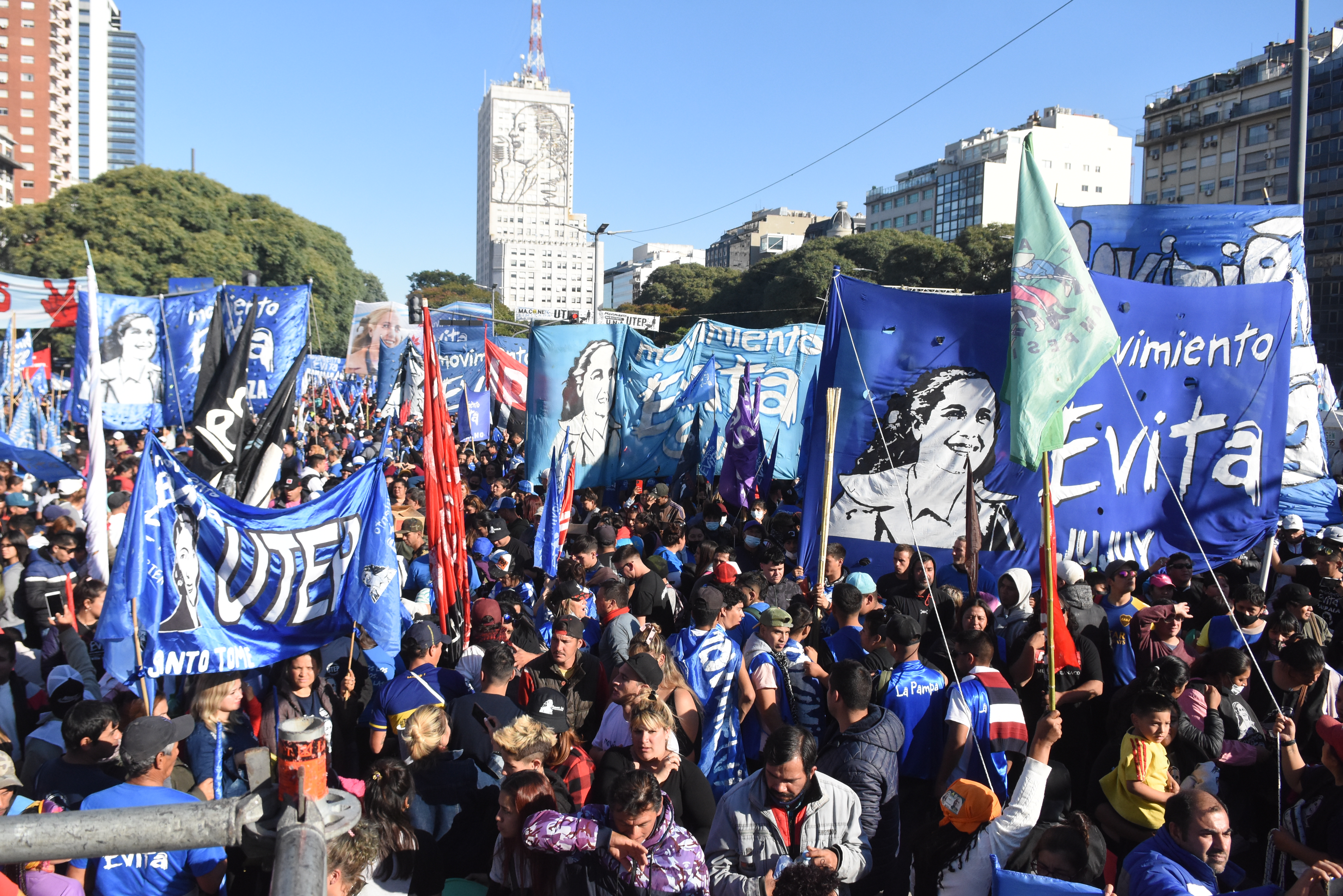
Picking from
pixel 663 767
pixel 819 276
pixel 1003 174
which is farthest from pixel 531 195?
pixel 663 767

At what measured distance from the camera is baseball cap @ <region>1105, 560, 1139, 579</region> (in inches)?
238

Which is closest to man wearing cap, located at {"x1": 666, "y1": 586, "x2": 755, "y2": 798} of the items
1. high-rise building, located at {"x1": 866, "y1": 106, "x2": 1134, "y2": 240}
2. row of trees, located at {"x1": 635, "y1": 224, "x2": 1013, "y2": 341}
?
row of trees, located at {"x1": 635, "y1": 224, "x2": 1013, "y2": 341}

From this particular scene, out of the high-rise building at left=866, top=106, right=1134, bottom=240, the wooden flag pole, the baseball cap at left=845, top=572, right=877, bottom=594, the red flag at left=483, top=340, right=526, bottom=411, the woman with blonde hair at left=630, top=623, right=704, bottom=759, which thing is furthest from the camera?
the high-rise building at left=866, top=106, right=1134, bottom=240

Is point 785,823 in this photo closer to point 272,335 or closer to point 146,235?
point 272,335

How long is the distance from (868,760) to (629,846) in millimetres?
1187

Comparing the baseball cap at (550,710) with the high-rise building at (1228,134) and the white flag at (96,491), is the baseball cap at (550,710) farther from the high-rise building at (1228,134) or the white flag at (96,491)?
the high-rise building at (1228,134)

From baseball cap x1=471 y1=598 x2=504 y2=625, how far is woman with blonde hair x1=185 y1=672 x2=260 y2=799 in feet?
4.74

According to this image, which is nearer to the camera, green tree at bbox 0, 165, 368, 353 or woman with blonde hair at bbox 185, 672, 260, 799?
woman with blonde hair at bbox 185, 672, 260, 799

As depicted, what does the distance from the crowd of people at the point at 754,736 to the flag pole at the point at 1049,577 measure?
0.65 ft

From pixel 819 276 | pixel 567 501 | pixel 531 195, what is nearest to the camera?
pixel 567 501

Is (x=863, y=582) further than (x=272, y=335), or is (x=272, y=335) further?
(x=272, y=335)

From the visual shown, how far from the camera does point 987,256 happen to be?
47.0 m

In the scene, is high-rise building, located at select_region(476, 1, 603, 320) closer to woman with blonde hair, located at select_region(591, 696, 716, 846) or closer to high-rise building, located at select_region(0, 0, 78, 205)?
high-rise building, located at select_region(0, 0, 78, 205)

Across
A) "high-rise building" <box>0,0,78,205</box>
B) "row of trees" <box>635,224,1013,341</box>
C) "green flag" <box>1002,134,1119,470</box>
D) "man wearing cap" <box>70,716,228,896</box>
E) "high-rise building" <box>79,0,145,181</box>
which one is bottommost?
"man wearing cap" <box>70,716,228,896</box>
